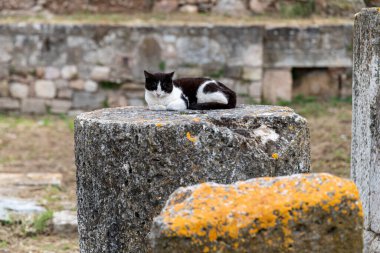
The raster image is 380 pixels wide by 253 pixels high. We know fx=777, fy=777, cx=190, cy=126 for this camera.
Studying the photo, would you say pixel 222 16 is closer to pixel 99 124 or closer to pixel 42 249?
pixel 42 249

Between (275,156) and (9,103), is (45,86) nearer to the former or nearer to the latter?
(9,103)

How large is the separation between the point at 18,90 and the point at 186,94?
6982 mm

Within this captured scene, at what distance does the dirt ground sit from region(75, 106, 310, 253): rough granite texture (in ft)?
6.88

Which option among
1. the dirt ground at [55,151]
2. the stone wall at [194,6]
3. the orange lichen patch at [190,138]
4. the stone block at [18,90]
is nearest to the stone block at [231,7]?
the stone wall at [194,6]

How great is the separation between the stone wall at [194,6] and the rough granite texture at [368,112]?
7445 millimetres

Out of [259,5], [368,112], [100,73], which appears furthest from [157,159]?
[259,5]

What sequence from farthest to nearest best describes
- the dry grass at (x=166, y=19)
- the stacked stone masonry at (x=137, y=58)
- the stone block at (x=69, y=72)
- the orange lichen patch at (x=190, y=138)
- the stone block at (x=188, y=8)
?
1. the stone block at (x=188, y=8)
2. the dry grass at (x=166, y=19)
3. the stone block at (x=69, y=72)
4. the stacked stone masonry at (x=137, y=58)
5. the orange lichen patch at (x=190, y=138)

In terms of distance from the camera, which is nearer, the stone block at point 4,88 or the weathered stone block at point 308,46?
the weathered stone block at point 308,46

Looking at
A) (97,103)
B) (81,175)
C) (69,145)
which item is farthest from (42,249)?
(97,103)

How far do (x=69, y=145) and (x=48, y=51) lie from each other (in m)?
2.02

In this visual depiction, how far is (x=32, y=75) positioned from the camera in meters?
11.2

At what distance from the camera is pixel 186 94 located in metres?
4.79

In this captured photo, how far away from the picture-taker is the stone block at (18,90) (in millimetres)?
11305

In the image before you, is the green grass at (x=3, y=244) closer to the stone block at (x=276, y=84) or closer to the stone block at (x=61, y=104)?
the stone block at (x=61, y=104)
